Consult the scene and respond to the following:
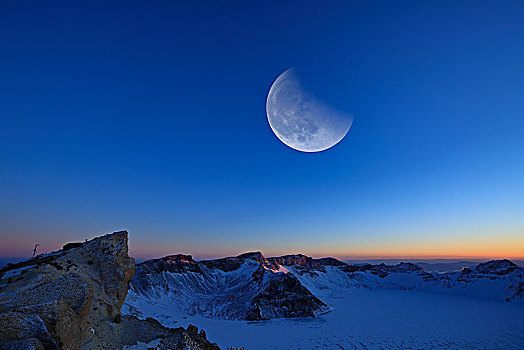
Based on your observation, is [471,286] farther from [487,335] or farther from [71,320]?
[71,320]

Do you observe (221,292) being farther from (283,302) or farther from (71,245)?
(71,245)

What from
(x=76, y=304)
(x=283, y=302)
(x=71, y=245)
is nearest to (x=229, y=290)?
(x=283, y=302)

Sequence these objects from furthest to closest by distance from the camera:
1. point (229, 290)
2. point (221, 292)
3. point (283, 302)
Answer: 1. point (221, 292)
2. point (229, 290)
3. point (283, 302)

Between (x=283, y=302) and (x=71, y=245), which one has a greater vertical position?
(x=71, y=245)

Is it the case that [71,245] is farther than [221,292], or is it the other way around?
[221,292]

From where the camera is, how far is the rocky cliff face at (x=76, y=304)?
13.8m

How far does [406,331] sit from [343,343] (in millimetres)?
27671

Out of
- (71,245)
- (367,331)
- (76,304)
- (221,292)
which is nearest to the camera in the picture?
(76,304)

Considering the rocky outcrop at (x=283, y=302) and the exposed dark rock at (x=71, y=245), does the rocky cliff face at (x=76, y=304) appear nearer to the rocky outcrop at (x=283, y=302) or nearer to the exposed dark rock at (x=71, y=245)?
the exposed dark rock at (x=71, y=245)

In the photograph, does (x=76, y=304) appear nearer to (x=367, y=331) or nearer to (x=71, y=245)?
(x=71, y=245)

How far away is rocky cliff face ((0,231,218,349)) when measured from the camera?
Answer: 13.8m

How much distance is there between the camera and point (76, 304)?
17.5 meters

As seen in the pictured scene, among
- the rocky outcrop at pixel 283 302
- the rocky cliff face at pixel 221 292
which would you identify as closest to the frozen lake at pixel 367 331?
the rocky outcrop at pixel 283 302

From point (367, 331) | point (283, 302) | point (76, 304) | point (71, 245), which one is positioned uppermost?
point (71, 245)
